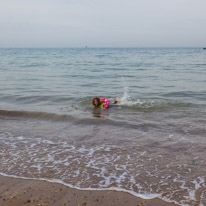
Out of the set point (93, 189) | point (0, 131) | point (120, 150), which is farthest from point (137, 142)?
point (0, 131)

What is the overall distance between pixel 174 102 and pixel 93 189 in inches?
327

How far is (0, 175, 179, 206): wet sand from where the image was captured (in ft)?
12.2

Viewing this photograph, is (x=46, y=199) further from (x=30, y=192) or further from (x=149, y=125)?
(x=149, y=125)

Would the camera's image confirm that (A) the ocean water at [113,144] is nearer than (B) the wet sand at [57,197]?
No

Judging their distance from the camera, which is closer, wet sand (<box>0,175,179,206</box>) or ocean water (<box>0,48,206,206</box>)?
wet sand (<box>0,175,179,206</box>)

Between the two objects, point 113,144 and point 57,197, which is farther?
point 113,144

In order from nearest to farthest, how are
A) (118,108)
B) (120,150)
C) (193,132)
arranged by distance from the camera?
(120,150) → (193,132) → (118,108)

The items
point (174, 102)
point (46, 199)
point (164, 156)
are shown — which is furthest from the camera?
point (174, 102)

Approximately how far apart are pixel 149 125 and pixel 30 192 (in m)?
4.81

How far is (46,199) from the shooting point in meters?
3.81

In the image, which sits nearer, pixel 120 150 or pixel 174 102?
pixel 120 150

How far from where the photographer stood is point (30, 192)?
13.2 feet

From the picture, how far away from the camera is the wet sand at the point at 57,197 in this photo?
3723 millimetres

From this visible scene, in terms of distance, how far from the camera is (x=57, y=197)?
388 centimetres
